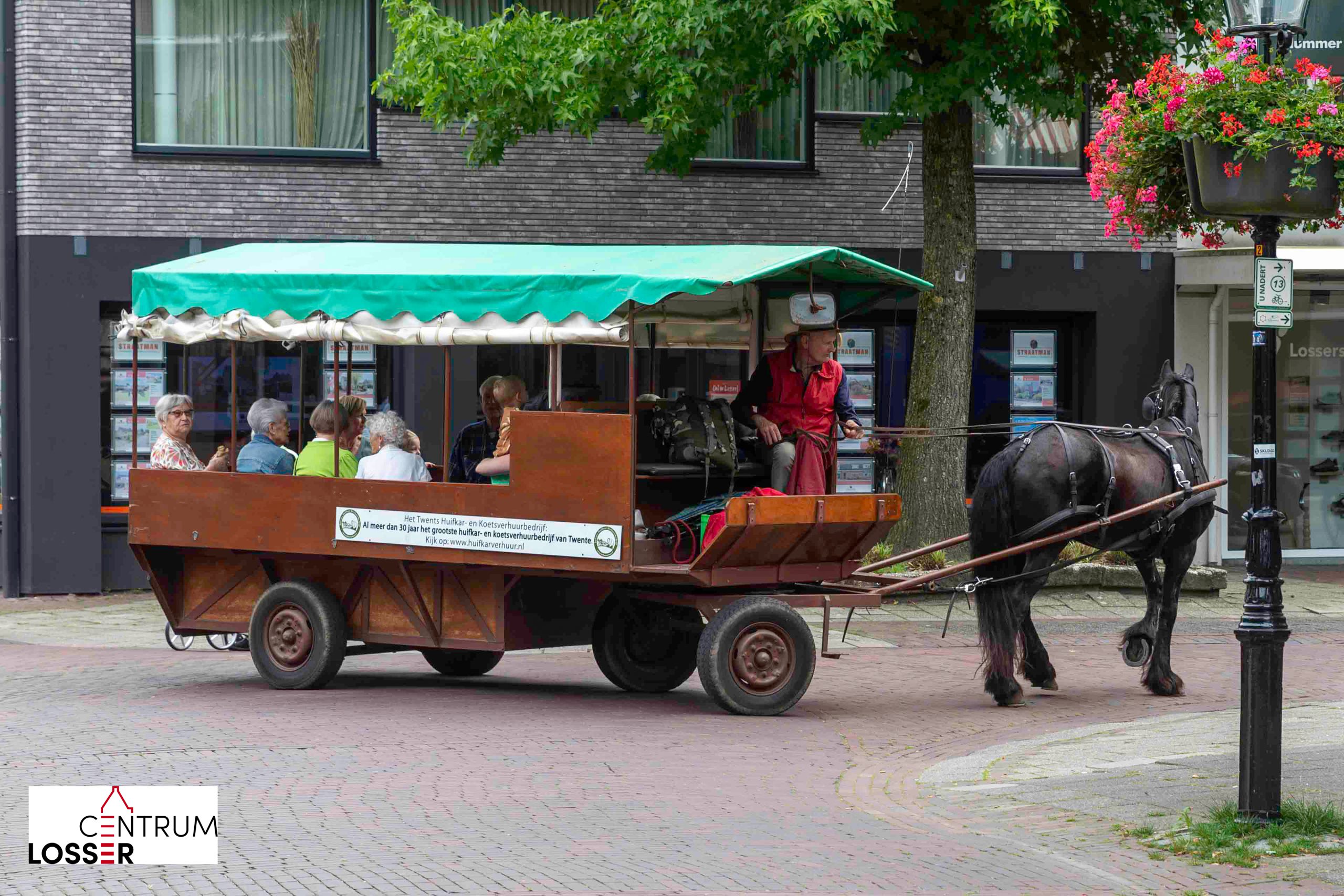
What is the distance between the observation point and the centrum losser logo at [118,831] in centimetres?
641

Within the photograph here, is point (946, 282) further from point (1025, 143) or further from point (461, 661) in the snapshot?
point (461, 661)

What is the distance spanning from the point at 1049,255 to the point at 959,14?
469cm

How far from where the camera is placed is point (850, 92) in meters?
19.0

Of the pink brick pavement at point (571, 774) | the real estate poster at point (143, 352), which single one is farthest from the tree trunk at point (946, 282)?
the real estate poster at point (143, 352)

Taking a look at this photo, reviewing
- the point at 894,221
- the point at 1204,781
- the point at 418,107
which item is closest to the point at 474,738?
the point at 1204,781

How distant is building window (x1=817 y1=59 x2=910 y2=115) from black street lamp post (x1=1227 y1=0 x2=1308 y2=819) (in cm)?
1175

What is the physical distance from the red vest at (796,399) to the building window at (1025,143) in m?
9.27

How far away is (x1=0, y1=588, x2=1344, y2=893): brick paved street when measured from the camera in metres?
6.40

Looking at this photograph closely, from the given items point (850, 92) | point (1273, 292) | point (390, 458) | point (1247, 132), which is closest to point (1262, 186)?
point (1247, 132)

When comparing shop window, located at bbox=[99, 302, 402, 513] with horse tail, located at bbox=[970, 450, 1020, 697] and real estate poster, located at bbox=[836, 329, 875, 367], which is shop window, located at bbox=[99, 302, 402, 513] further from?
horse tail, located at bbox=[970, 450, 1020, 697]

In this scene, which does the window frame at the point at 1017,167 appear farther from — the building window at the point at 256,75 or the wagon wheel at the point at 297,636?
the wagon wheel at the point at 297,636

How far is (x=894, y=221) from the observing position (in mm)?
18953

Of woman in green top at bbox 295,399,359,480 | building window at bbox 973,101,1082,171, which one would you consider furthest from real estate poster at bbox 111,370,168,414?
building window at bbox 973,101,1082,171

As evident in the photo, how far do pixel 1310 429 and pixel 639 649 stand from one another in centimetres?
1211
